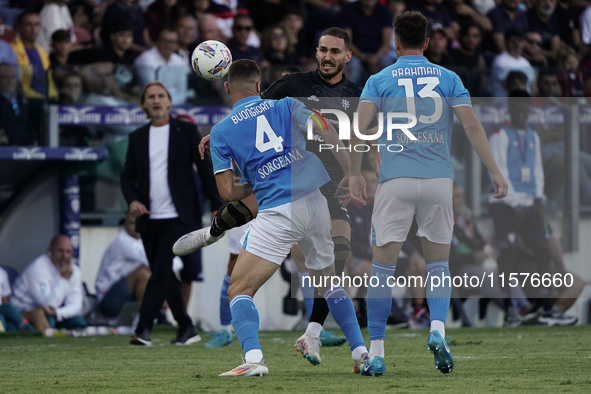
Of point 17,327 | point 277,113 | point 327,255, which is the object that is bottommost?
point 17,327

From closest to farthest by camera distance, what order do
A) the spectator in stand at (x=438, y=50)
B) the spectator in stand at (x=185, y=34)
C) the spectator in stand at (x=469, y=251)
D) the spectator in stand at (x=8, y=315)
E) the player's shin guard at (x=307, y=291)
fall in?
the player's shin guard at (x=307, y=291), the spectator in stand at (x=8, y=315), the spectator in stand at (x=469, y=251), the spectator in stand at (x=185, y=34), the spectator in stand at (x=438, y=50)

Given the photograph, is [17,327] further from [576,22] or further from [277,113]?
[576,22]

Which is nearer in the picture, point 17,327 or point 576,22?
point 17,327

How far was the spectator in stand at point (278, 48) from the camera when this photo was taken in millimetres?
11891

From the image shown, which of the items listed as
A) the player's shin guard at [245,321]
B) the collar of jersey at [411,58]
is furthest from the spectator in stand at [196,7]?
the player's shin guard at [245,321]

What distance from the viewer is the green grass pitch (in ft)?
16.1

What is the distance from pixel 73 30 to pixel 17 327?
4177mm

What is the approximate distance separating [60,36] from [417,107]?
22.0ft

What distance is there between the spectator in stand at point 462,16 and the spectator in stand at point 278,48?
9.72 feet

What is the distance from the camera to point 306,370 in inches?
236

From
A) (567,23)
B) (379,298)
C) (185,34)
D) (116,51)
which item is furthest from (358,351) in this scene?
(567,23)

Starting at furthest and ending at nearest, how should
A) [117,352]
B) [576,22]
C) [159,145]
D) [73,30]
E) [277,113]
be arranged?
[576,22] < [73,30] < [159,145] < [117,352] < [277,113]

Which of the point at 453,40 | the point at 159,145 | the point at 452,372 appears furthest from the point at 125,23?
the point at 452,372

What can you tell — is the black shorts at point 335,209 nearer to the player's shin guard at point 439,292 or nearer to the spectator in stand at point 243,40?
the player's shin guard at point 439,292
